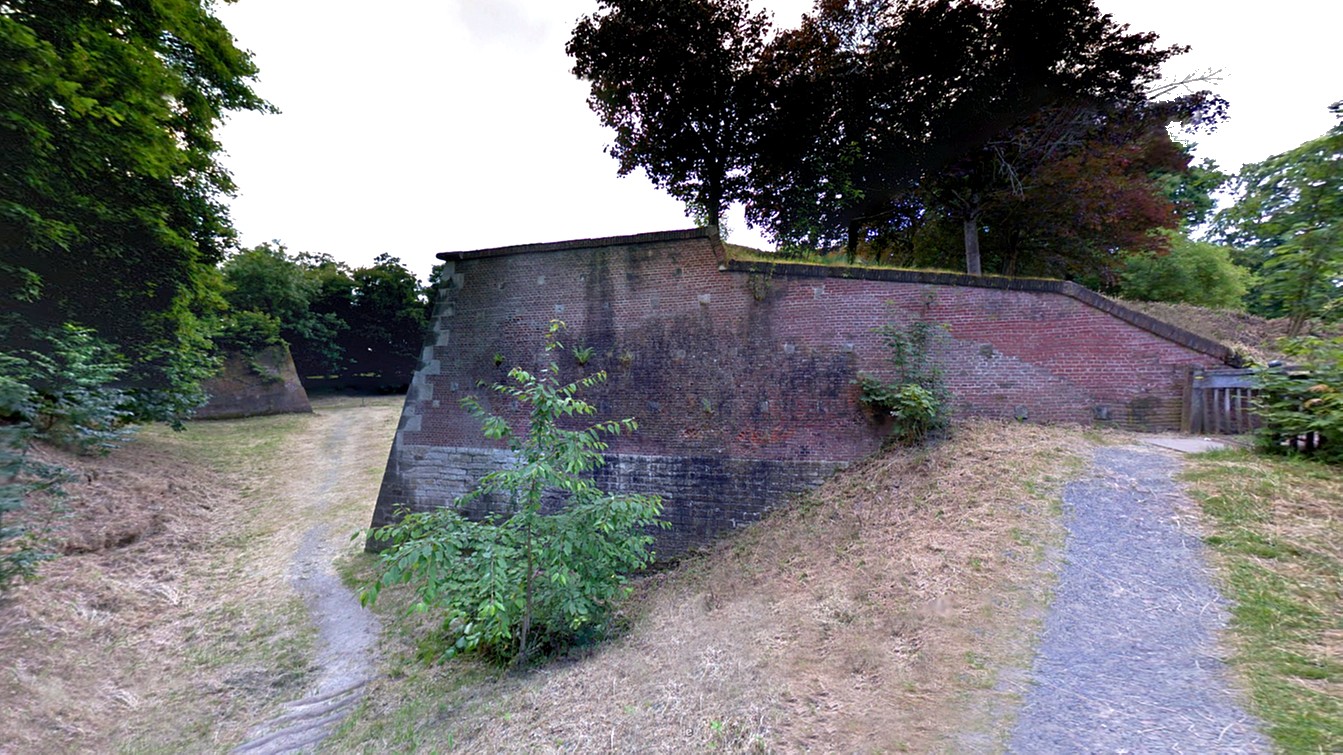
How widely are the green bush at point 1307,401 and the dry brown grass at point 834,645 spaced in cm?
153

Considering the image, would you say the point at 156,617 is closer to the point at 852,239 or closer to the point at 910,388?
the point at 910,388

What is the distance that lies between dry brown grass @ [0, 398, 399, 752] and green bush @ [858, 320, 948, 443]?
328 inches

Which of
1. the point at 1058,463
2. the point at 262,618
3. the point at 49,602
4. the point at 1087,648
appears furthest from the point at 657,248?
the point at 49,602

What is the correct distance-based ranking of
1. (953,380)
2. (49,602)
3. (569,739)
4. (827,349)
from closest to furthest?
(569,739) → (49,602) → (953,380) → (827,349)

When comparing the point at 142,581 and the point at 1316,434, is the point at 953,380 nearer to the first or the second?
the point at 1316,434

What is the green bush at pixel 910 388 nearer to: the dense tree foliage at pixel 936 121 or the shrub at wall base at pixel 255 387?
the dense tree foliage at pixel 936 121

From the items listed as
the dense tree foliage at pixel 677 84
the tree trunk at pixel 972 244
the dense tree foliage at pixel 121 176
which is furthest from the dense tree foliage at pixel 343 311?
the tree trunk at pixel 972 244

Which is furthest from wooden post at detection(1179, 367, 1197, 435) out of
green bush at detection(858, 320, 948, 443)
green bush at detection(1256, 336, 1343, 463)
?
green bush at detection(858, 320, 948, 443)

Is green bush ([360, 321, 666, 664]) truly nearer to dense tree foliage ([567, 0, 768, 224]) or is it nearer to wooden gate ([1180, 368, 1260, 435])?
wooden gate ([1180, 368, 1260, 435])

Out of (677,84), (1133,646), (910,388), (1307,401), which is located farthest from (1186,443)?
(677,84)

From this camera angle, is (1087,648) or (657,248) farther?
(657,248)

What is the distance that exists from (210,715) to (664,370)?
673 cm

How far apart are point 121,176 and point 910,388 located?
45.5ft

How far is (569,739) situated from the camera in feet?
10.6
